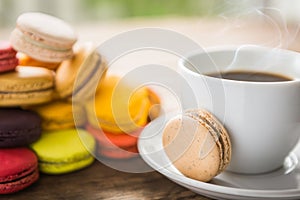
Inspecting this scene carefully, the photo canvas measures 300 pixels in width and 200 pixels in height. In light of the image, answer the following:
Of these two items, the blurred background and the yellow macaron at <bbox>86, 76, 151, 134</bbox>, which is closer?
the yellow macaron at <bbox>86, 76, 151, 134</bbox>

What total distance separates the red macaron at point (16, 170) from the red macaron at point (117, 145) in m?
0.11

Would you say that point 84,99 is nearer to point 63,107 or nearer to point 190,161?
point 63,107

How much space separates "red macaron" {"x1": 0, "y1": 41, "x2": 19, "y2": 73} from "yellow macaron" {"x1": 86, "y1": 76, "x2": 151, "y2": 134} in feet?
0.44

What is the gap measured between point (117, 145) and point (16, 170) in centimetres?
17

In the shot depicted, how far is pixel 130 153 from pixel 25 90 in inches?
7.4

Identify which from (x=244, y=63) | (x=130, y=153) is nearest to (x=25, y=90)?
(x=130, y=153)

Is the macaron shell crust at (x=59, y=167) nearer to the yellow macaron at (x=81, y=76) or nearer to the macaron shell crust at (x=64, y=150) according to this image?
the macaron shell crust at (x=64, y=150)

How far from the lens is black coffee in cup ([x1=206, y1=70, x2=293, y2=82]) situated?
73 centimetres

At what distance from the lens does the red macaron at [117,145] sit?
77cm

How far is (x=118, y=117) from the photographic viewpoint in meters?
0.78

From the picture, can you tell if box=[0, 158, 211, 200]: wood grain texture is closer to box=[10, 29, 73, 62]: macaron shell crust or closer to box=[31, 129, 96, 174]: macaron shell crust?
box=[31, 129, 96, 174]: macaron shell crust

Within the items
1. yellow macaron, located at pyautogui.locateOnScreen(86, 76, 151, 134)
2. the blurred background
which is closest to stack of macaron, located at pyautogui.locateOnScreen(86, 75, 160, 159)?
yellow macaron, located at pyautogui.locateOnScreen(86, 76, 151, 134)

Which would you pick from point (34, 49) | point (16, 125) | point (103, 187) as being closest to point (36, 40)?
point (34, 49)

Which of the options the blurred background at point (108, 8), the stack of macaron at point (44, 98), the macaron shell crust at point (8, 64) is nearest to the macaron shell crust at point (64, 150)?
the stack of macaron at point (44, 98)
